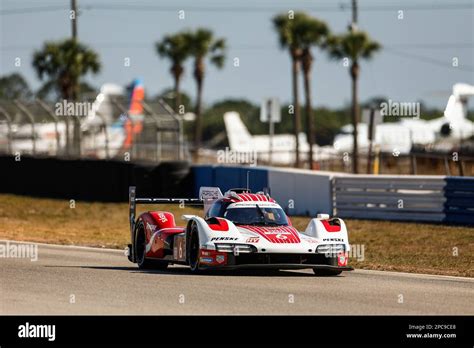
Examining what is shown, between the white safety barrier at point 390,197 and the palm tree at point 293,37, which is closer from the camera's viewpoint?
the white safety barrier at point 390,197

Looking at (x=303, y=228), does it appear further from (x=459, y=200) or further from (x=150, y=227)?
(x=150, y=227)

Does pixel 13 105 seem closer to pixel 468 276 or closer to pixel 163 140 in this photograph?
pixel 163 140

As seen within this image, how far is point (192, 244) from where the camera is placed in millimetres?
17344

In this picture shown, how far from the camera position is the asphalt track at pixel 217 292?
13.1 meters

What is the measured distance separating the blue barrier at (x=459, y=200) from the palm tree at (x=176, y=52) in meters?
45.4

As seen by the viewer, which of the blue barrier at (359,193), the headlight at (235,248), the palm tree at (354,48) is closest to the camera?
the headlight at (235,248)

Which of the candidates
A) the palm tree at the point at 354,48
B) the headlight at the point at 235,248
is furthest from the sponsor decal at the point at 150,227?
the palm tree at the point at 354,48

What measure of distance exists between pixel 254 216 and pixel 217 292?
9.94 ft

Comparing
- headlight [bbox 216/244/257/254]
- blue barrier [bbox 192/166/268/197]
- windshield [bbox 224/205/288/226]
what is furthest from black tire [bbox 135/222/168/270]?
blue barrier [bbox 192/166/268/197]

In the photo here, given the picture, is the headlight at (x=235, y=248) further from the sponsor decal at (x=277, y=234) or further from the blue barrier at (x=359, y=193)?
the blue barrier at (x=359, y=193)

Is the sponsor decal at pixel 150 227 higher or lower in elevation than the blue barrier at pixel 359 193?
lower
